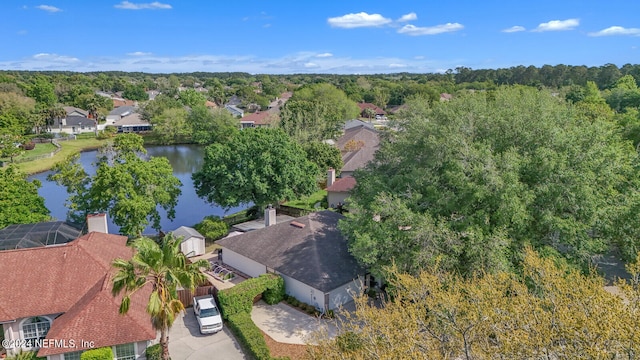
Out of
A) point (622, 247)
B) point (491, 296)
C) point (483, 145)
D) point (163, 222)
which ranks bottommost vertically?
point (163, 222)

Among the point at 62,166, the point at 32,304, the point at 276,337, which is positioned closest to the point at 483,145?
the point at 276,337

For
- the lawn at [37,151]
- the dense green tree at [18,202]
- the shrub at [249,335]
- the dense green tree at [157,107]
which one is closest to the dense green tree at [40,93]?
the dense green tree at [157,107]

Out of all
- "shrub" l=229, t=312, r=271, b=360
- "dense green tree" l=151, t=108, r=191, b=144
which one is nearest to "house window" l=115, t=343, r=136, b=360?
"shrub" l=229, t=312, r=271, b=360

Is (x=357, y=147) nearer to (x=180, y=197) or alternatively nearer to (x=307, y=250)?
(x=180, y=197)

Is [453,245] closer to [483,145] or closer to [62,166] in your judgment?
[483,145]

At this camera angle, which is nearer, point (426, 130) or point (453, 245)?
point (453, 245)
